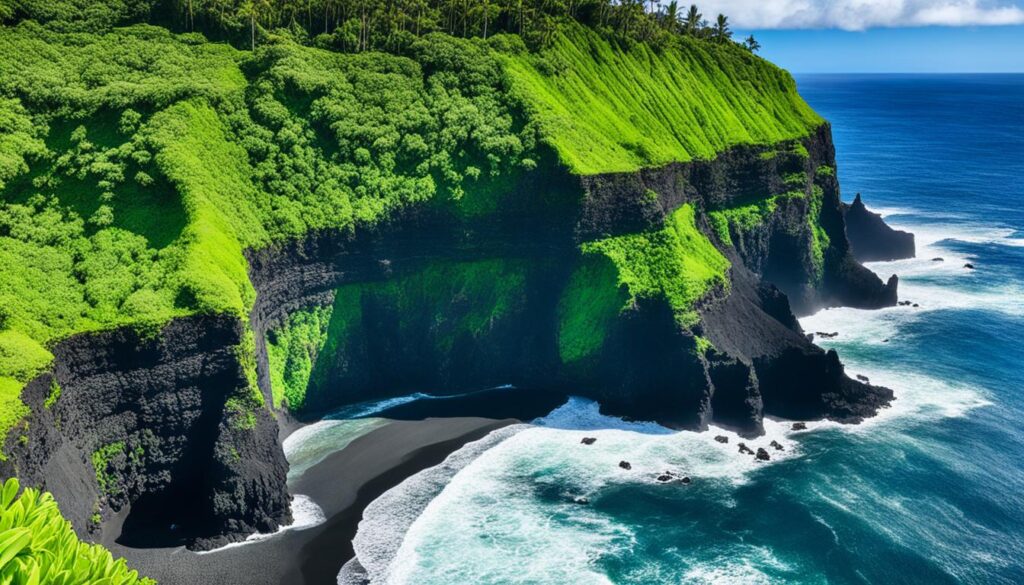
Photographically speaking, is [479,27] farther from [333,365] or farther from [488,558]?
[488,558]

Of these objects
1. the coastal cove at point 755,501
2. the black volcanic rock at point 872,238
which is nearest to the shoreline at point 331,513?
the coastal cove at point 755,501

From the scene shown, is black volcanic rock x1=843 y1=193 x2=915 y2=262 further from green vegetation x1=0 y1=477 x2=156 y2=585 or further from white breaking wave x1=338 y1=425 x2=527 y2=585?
green vegetation x1=0 y1=477 x2=156 y2=585

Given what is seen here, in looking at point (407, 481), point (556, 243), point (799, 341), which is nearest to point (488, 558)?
point (407, 481)

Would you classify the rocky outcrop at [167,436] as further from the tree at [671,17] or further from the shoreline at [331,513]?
the tree at [671,17]

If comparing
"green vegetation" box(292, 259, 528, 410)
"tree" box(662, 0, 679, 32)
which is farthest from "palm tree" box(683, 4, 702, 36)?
"green vegetation" box(292, 259, 528, 410)

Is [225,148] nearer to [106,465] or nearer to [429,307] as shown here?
[429,307]

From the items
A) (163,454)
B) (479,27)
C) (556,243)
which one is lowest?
(163,454)
